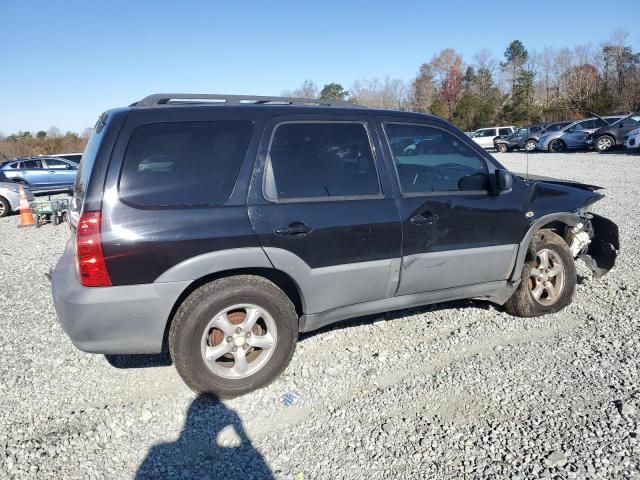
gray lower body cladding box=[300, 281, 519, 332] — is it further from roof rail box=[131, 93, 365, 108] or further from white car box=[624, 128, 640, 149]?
white car box=[624, 128, 640, 149]

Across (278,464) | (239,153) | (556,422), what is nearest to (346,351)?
(278,464)

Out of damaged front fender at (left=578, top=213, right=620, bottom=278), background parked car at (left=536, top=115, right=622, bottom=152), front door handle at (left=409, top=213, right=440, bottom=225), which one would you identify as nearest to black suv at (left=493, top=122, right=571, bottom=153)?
background parked car at (left=536, top=115, right=622, bottom=152)

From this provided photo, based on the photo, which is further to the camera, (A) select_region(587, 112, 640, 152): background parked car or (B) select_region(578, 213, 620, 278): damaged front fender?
(A) select_region(587, 112, 640, 152): background parked car

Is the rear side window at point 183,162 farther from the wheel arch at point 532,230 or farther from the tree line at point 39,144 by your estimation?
the tree line at point 39,144

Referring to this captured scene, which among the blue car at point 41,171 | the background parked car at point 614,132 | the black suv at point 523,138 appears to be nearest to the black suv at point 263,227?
the blue car at point 41,171

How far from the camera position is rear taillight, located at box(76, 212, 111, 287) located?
105 inches

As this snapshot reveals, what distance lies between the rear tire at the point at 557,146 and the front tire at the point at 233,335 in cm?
2649

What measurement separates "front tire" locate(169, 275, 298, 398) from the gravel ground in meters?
0.17

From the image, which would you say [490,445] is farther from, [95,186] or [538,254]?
[95,186]

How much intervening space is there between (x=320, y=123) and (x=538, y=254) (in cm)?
233

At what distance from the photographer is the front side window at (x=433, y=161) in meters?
3.54

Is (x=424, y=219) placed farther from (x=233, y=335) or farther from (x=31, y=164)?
(x=31, y=164)

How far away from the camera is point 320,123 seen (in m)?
3.29

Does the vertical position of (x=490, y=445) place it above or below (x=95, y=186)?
below
